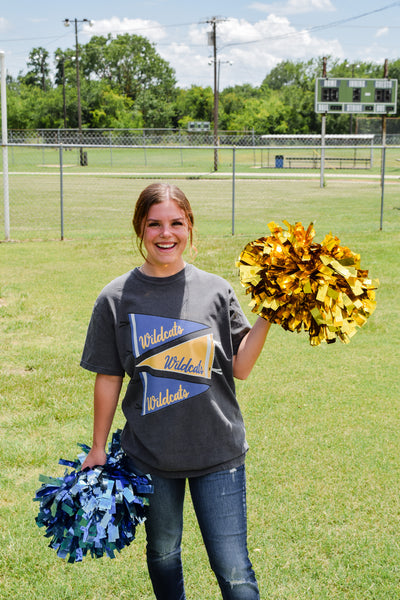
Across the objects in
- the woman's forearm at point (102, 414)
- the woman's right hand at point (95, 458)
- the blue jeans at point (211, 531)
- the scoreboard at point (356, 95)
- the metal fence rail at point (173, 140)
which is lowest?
the blue jeans at point (211, 531)

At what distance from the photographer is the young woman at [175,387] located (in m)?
1.96

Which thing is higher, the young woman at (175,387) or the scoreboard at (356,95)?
the scoreboard at (356,95)

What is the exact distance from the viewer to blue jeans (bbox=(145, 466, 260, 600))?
1.91 metres

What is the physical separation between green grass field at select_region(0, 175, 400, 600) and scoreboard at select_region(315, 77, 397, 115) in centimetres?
1660

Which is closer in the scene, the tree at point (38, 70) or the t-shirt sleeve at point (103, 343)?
the t-shirt sleeve at point (103, 343)

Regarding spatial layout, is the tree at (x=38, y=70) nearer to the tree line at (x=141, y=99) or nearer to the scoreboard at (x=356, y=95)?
the tree line at (x=141, y=99)

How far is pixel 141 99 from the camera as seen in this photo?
6341 centimetres

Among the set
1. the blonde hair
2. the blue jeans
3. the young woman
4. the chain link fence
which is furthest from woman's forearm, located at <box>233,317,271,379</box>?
the chain link fence

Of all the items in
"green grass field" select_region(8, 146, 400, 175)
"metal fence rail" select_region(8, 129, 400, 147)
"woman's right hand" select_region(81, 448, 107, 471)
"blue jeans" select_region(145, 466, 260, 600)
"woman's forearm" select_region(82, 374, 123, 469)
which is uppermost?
"metal fence rail" select_region(8, 129, 400, 147)

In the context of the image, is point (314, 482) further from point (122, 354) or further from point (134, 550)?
point (122, 354)

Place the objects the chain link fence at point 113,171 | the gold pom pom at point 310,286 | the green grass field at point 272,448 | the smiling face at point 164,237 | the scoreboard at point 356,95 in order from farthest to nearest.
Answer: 1. the scoreboard at point 356,95
2. the chain link fence at point 113,171
3. the green grass field at point 272,448
4. the smiling face at point 164,237
5. the gold pom pom at point 310,286

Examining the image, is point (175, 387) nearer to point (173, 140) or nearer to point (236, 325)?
point (236, 325)

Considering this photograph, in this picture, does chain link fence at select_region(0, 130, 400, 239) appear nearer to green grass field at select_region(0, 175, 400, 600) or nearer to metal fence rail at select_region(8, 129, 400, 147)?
metal fence rail at select_region(8, 129, 400, 147)

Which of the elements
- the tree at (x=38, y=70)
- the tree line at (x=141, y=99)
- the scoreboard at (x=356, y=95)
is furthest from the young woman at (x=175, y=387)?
the tree at (x=38, y=70)
